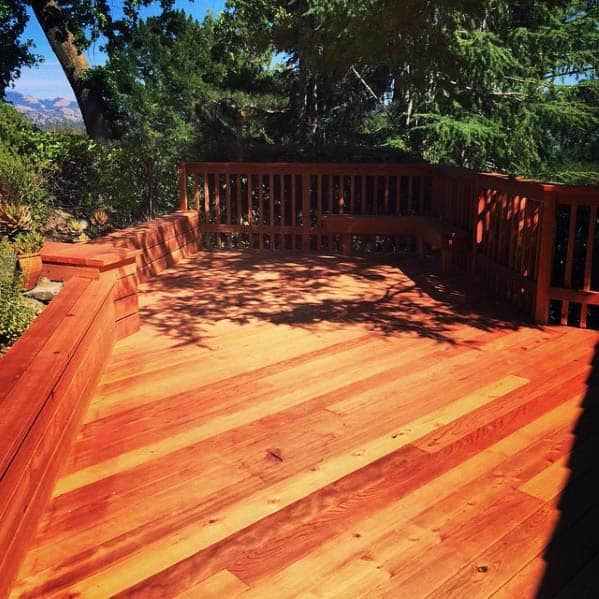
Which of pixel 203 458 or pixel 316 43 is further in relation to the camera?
pixel 316 43

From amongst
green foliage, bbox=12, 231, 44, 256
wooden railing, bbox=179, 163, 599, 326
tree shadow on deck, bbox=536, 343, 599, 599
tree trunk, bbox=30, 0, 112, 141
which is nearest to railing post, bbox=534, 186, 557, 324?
wooden railing, bbox=179, 163, 599, 326

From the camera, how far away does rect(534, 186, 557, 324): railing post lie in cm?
438

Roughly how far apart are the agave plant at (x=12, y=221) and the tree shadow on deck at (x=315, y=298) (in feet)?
3.51

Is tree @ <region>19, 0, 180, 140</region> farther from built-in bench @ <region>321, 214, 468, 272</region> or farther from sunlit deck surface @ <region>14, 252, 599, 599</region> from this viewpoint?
sunlit deck surface @ <region>14, 252, 599, 599</region>

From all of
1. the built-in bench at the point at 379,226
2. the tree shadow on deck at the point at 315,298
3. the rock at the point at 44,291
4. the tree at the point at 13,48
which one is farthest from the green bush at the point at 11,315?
the tree at the point at 13,48

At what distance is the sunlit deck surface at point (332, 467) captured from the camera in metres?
1.95

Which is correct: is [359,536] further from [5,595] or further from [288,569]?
[5,595]

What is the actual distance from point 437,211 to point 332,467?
5.37m

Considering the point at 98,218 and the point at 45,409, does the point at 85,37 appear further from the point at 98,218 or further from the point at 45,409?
the point at 45,409

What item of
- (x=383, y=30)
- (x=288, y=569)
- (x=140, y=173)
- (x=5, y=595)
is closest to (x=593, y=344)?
(x=288, y=569)

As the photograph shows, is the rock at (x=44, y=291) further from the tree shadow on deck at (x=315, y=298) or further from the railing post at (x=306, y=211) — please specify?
the railing post at (x=306, y=211)

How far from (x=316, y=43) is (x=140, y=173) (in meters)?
3.08

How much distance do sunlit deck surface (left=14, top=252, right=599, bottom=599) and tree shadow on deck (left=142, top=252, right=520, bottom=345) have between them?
9 cm

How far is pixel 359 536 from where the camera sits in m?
2.12
